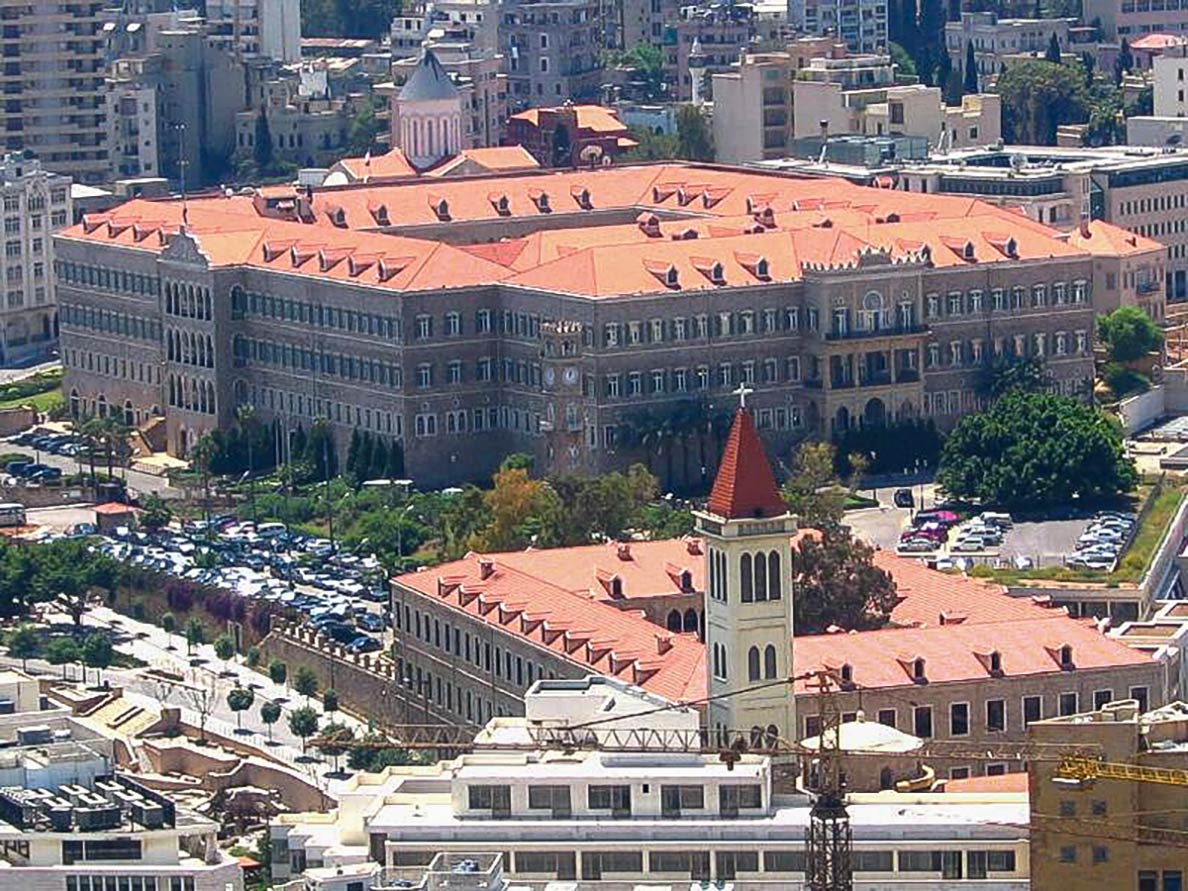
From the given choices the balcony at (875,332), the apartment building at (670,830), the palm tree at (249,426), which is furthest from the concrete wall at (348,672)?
the apartment building at (670,830)

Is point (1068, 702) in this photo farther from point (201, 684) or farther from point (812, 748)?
point (201, 684)

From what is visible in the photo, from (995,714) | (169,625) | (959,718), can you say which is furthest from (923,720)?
(169,625)

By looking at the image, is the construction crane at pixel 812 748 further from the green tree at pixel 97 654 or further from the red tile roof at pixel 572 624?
the green tree at pixel 97 654

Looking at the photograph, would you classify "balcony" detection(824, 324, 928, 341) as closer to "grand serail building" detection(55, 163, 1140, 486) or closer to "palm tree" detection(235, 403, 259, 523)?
"grand serail building" detection(55, 163, 1140, 486)

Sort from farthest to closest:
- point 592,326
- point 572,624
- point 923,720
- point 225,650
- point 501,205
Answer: point 501,205 < point 592,326 < point 225,650 < point 572,624 < point 923,720

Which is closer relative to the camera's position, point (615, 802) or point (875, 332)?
point (615, 802)

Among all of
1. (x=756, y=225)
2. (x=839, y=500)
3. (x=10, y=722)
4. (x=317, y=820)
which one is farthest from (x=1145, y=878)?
(x=756, y=225)

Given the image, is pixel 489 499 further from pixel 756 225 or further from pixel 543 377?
pixel 756 225
